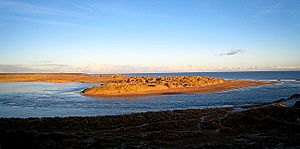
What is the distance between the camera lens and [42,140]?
58.0 ft

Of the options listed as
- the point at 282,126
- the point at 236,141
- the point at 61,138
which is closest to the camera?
the point at 236,141

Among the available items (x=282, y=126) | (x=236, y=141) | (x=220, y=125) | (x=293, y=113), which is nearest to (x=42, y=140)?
(x=236, y=141)

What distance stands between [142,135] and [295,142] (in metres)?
10.3

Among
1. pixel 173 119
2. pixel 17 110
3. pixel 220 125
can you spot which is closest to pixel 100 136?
pixel 173 119

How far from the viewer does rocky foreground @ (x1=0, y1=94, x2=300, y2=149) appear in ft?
57.1

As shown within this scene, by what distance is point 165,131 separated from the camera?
2156 centimetres

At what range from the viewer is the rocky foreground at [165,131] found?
17391 millimetres

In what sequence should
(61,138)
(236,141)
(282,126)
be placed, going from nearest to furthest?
(236,141) < (61,138) < (282,126)

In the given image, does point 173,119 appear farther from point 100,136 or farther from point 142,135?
point 100,136

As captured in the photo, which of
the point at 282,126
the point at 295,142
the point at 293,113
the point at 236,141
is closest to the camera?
the point at 295,142

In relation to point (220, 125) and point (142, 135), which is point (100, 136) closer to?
point (142, 135)

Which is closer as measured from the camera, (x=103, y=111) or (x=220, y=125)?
(x=220, y=125)

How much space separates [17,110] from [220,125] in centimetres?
2699

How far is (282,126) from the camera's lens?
22.3 m
